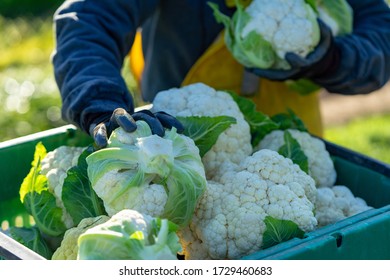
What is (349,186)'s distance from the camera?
249cm

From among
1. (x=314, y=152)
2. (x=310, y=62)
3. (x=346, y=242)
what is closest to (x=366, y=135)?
(x=310, y=62)

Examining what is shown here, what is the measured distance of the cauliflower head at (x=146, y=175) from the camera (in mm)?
1842

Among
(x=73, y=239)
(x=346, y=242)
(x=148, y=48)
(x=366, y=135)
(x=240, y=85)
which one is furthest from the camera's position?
(x=366, y=135)

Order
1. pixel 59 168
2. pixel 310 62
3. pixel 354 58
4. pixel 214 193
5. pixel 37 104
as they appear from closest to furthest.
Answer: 1. pixel 214 193
2. pixel 59 168
3. pixel 310 62
4. pixel 354 58
5. pixel 37 104

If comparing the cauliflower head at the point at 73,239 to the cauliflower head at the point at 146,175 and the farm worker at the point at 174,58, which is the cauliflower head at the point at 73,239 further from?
the farm worker at the point at 174,58

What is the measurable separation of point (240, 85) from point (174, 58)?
0.87ft

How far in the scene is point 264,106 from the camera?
294 centimetres

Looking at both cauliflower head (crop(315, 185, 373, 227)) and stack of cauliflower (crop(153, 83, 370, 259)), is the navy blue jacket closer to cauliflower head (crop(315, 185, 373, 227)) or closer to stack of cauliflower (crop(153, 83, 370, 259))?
stack of cauliflower (crop(153, 83, 370, 259))

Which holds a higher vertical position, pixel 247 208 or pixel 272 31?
pixel 272 31

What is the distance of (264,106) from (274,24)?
1.44 feet

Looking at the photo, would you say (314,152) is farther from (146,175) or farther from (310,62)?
(146,175)

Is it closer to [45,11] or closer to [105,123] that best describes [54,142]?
[105,123]
